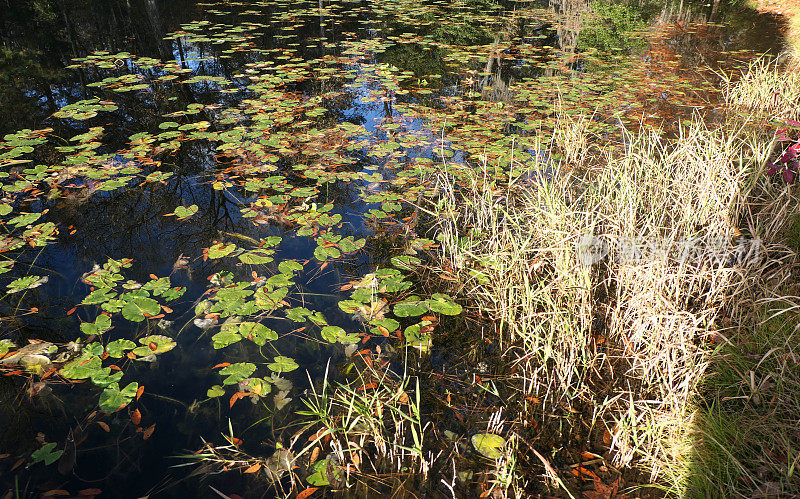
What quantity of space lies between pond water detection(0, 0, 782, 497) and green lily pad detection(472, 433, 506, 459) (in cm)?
Result: 52

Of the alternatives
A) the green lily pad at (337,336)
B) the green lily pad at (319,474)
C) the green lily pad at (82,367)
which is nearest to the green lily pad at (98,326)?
the green lily pad at (82,367)

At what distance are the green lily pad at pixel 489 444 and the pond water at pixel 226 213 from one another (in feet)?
1.71

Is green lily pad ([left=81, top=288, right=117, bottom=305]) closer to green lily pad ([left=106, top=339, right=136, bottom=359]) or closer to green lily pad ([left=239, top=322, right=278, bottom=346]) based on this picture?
green lily pad ([left=106, top=339, right=136, bottom=359])

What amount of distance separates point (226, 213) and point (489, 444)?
10.3 feet

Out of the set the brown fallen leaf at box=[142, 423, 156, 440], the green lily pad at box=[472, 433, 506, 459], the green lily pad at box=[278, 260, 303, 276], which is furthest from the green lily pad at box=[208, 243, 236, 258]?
the green lily pad at box=[472, 433, 506, 459]

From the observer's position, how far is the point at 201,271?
3205 mm

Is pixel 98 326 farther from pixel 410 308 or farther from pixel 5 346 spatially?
pixel 410 308

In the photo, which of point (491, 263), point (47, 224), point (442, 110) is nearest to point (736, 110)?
point (442, 110)

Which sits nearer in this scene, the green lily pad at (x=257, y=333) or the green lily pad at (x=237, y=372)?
the green lily pad at (x=237, y=372)

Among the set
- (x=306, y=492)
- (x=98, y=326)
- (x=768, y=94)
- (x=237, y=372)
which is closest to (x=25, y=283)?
(x=98, y=326)

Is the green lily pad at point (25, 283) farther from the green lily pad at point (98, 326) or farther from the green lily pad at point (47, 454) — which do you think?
the green lily pad at point (47, 454)

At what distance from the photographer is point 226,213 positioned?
394 cm

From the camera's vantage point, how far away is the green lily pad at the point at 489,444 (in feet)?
6.59

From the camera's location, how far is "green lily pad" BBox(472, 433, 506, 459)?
2010mm
